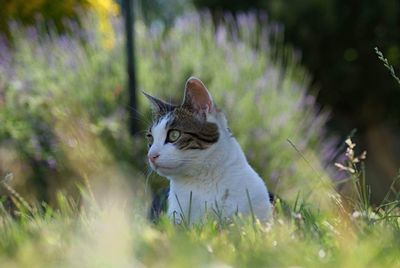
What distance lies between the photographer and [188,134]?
3.20m

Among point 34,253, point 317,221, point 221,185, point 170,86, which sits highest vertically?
point 34,253

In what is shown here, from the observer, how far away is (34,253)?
165cm

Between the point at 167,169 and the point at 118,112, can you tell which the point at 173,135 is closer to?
the point at 167,169

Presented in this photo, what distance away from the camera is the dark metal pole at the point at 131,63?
17.7 ft

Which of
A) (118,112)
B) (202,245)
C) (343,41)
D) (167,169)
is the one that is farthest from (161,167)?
(343,41)

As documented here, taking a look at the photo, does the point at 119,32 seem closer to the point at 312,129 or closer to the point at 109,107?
the point at 109,107

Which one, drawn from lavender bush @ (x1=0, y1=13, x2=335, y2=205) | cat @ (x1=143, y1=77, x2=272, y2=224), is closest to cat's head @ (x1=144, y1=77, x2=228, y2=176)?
cat @ (x1=143, y1=77, x2=272, y2=224)

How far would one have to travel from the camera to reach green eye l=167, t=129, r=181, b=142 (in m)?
3.21

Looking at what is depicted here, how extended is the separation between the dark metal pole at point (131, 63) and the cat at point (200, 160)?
6.54ft

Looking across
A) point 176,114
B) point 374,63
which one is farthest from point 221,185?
point 374,63

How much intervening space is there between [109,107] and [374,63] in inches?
223

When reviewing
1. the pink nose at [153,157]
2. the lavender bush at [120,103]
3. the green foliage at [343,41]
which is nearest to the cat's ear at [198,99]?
the pink nose at [153,157]

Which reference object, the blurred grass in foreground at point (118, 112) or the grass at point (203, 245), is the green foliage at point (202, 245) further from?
the blurred grass in foreground at point (118, 112)

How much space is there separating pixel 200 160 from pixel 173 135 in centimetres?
18
